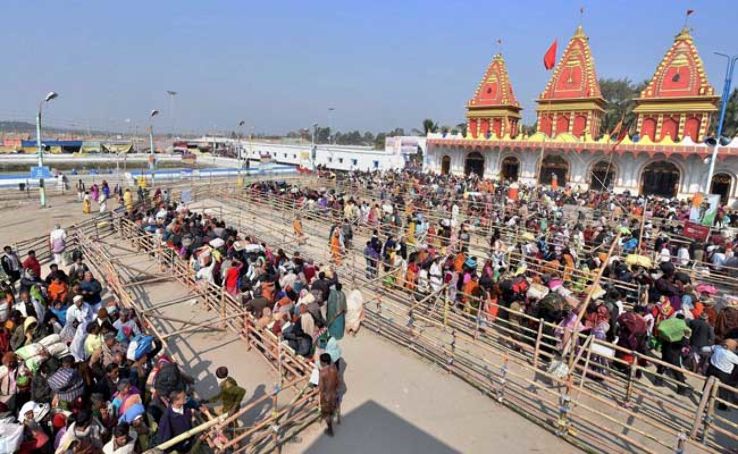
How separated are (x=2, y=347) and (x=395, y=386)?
596 cm

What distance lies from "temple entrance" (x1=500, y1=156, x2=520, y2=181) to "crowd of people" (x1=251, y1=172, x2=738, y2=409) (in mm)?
12633

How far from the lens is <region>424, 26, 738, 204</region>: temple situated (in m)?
26.2

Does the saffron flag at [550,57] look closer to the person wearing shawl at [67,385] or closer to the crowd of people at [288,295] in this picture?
the crowd of people at [288,295]

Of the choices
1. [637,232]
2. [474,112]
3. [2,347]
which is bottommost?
[2,347]

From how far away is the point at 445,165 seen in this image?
38.1 metres

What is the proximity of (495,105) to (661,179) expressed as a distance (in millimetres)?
13587

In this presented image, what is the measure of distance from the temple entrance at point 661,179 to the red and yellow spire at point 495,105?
10.5 meters

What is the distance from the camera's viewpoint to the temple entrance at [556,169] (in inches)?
1220

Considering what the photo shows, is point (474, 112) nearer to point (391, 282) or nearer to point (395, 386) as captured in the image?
point (391, 282)

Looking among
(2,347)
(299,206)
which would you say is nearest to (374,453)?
(2,347)

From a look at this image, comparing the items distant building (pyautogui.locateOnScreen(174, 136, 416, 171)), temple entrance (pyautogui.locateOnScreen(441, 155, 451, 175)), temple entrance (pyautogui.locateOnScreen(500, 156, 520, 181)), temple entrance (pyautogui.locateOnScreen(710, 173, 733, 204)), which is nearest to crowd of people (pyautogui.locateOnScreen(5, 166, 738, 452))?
temple entrance (pyautogui.locateOnScreen(710, 173, 733, 204))

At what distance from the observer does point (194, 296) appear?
34.1ft

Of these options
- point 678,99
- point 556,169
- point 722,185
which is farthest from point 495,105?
point 722,185

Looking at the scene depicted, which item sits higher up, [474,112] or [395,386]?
[474,112]
